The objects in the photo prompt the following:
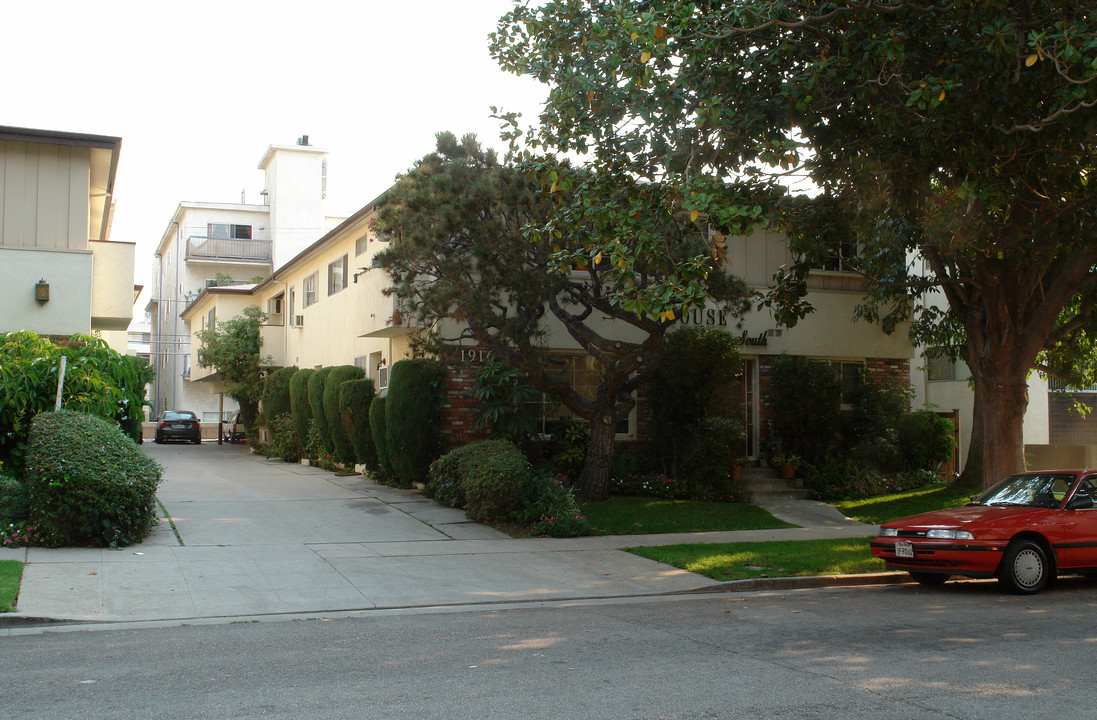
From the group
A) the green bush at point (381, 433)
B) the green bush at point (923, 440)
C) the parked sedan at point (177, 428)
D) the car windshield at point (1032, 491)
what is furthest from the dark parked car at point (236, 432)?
the car windshield at point (1032, 491)

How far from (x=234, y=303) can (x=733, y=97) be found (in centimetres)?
2781

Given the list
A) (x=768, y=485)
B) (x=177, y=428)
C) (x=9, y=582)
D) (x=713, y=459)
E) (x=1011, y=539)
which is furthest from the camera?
(x=177, y=428)

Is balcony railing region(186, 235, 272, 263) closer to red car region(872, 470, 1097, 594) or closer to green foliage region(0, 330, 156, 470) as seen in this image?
green foliage region(0, 330, 156, 470)

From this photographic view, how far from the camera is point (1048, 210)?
12.9 metres

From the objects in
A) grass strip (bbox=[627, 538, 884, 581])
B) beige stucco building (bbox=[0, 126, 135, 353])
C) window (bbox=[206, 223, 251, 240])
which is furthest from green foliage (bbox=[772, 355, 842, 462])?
→ window (bbox=[206, 223, 251, 240])

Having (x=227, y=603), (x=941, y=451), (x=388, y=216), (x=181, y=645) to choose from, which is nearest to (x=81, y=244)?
(x=388, y=216)

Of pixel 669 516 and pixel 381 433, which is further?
pixel 381 433

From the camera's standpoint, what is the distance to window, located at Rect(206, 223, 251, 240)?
167ft

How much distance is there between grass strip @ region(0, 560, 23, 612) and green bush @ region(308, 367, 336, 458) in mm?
11947

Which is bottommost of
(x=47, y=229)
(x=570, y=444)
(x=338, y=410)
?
(x=570, y=444)

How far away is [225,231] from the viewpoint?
→ 5116 centimetres

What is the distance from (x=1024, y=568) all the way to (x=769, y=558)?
2.99 m

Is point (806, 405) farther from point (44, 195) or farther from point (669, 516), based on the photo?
point (44, 195)

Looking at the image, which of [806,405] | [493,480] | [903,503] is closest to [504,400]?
[493,480]
